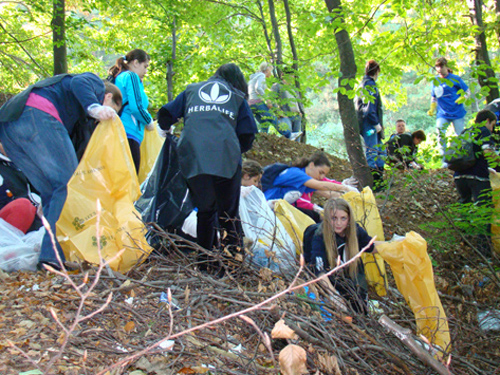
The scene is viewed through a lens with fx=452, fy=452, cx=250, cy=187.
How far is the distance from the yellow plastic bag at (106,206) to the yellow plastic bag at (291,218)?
1.42 m

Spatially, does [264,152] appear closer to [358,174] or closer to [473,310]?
[358,174]

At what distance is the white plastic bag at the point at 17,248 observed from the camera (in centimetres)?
348

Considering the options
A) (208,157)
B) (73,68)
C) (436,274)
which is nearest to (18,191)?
(208,157)

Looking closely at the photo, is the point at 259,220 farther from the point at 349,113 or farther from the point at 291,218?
the point at 349,113

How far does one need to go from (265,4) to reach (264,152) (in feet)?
17.2

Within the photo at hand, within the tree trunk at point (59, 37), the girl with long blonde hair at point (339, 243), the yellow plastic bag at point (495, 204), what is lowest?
the yellow plastic bag at point (495, 204)

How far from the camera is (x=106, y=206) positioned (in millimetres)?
3488

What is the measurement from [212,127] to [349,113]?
313 centimetres

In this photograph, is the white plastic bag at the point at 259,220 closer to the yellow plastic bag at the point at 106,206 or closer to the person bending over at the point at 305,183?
the person bending over at the point at 305,183

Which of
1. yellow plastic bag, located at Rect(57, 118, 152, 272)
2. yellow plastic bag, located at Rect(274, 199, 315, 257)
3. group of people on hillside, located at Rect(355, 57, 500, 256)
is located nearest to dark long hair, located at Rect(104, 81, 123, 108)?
yellow plastic bag, located at Rect(57, 118, 152, 272)

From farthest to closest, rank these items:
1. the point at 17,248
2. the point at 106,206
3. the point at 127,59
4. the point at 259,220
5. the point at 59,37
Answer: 1. the point at 59,37
2. the point at 127,59
3. the point at 259,220
4. the point at 17,248
5. the point at 106,206

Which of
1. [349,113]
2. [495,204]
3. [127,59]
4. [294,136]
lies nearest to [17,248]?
[127,59]

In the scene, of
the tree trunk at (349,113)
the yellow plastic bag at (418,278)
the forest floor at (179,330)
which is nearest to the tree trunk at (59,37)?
the tree trunk at (349,113)

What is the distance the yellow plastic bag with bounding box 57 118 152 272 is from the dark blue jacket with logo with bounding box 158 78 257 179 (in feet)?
1.61
